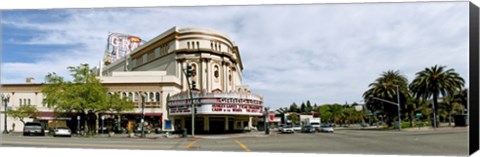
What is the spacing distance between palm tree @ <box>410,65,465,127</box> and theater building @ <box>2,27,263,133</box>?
14.8 metres

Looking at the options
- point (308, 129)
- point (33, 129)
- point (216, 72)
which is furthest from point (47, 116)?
point (308, 129)

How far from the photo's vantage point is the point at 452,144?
68.2 ft

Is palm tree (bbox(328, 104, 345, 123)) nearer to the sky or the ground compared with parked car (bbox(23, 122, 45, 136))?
nearer to the sky

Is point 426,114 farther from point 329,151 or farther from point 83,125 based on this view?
point 83,125

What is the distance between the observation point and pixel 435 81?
2169 centimetres

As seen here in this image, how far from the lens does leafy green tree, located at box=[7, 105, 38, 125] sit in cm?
3613

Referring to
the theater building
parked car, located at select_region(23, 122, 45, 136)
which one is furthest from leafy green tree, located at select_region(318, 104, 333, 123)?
parked car, located at select_region(23, 122, 45, 136)

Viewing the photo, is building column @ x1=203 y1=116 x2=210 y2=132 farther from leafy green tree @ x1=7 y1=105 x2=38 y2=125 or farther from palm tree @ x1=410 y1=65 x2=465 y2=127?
palm tree @ x1=410 y1=65 x2=465 y2=127

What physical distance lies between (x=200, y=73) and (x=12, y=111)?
14.1m

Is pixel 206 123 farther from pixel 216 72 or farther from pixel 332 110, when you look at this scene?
pixel 332 110

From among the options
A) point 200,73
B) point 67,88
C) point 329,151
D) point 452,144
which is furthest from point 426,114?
point 67,88

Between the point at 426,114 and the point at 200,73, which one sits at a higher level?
the point at 200,73

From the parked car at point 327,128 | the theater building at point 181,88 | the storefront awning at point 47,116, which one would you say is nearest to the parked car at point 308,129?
the parked car at point 327,128

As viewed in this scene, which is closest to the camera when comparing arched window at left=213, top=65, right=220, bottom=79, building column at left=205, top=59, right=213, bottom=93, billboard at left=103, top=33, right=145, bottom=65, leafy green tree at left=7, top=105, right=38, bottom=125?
billboard at left=103, top=33, right=145, bottom=65
